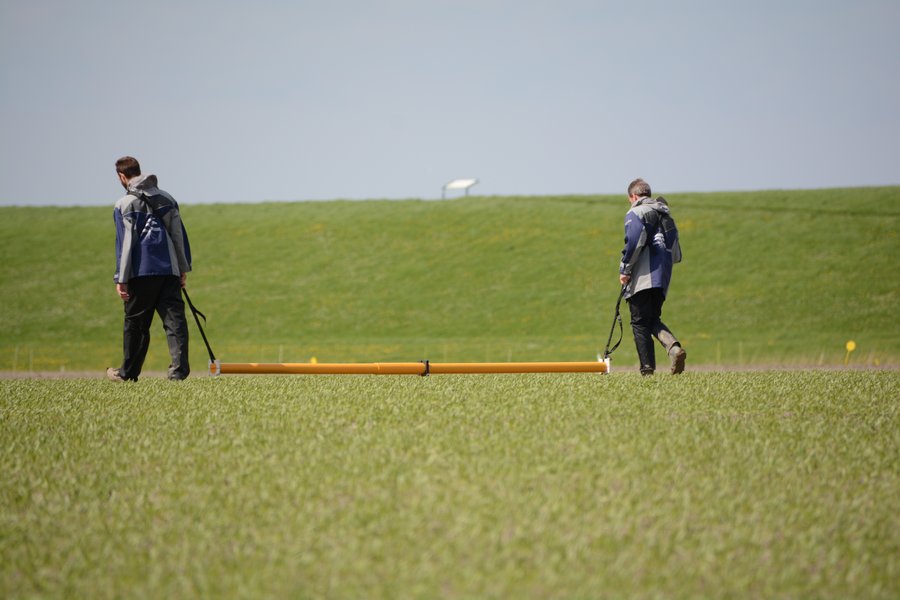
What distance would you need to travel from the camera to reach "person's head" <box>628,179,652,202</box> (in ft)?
36.9

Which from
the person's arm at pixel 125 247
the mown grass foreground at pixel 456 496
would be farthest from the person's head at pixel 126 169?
the mown grass foreground at pixel 456 496

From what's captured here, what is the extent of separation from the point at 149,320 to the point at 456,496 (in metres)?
6.34

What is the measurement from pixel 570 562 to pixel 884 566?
150 cm

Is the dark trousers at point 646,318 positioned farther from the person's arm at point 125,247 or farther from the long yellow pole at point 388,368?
the person's arm at point 125,247

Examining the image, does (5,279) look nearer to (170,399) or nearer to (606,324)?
(606,324)

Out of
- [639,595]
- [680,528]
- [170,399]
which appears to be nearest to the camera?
[639,595]

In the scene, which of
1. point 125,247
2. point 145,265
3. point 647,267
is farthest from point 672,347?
point 125,247

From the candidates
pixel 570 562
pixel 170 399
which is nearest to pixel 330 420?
pixel 170 399

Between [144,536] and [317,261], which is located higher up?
[317,261]

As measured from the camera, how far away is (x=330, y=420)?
6.78m

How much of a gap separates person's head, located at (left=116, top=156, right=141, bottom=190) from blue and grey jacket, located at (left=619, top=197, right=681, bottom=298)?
5.85 metres

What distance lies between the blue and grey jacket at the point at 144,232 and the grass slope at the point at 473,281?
2530 centimetres

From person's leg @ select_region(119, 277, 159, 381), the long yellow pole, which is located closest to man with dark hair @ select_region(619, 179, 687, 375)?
the long yellow pole

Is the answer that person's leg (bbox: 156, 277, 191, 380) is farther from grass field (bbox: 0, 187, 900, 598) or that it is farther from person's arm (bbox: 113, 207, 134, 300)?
grass field (bbox: 0, 187, 900, 598)
